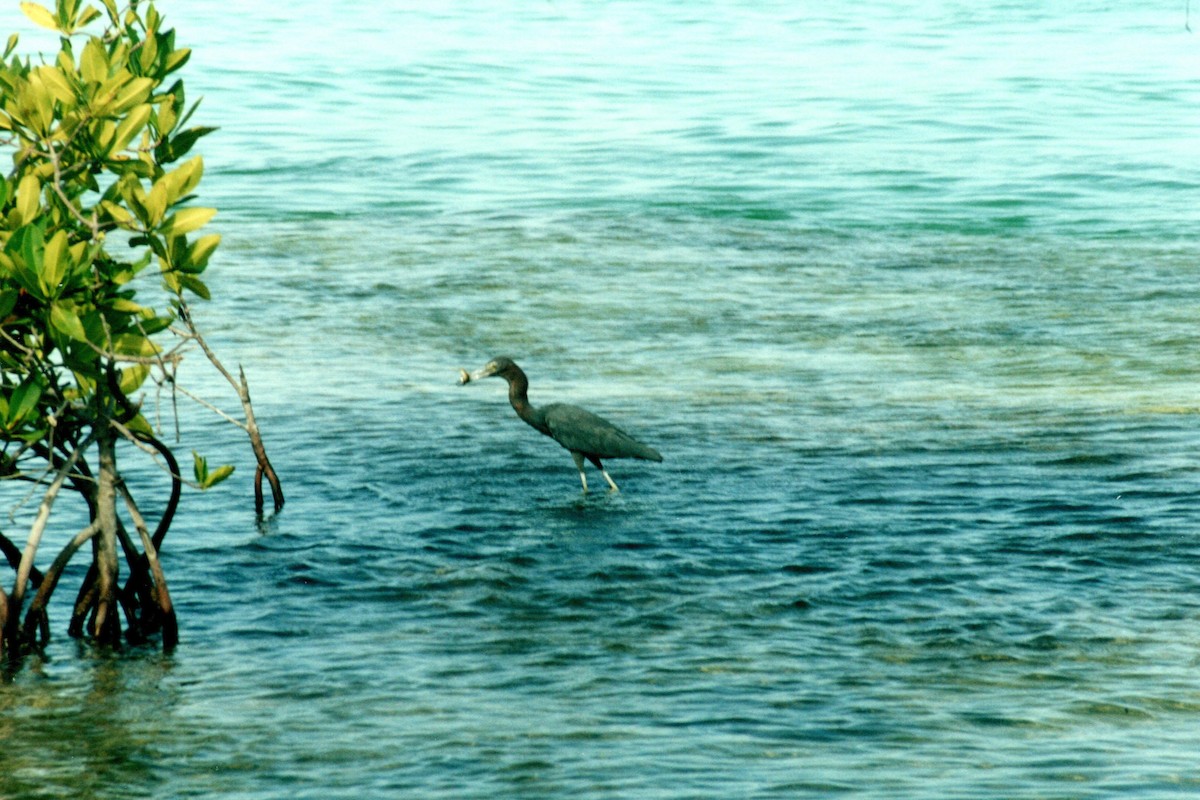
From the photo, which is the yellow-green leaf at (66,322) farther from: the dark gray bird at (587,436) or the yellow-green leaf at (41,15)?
the dark gray bird at (587,436)


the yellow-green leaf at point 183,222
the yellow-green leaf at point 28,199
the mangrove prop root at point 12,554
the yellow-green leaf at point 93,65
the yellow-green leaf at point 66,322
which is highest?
the yellow-green leaf at point 93,65

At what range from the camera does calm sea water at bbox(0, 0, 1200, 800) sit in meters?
7.87

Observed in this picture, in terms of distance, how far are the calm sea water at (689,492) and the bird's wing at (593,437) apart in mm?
301

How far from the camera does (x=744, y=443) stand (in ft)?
43.6

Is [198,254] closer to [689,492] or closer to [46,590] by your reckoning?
[46,590]

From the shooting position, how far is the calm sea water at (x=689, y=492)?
25.8ft

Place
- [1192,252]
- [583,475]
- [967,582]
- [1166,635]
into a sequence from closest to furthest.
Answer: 1. [1166,635]
2. [967,582]
3. [583,475]
4. [1192,252]

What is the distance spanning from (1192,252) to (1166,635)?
13694 mm

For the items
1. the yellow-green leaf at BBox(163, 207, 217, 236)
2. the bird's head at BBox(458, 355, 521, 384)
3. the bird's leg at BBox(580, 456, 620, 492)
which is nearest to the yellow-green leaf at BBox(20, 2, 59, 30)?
the yellow-green leaf at BBox(163, 207, 217, 236)

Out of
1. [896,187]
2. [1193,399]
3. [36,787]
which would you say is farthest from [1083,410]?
[896,187]

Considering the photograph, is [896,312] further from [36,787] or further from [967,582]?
[36,787]

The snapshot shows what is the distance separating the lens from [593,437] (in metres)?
12.3

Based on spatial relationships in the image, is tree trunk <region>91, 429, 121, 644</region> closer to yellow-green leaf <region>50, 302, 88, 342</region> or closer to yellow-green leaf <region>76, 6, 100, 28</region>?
yellow-green leaf <region>50, 302, 88, 342</region>

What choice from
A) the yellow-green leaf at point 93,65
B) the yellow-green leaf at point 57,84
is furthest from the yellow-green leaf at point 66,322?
the yellow-green leaf at point 93,65
